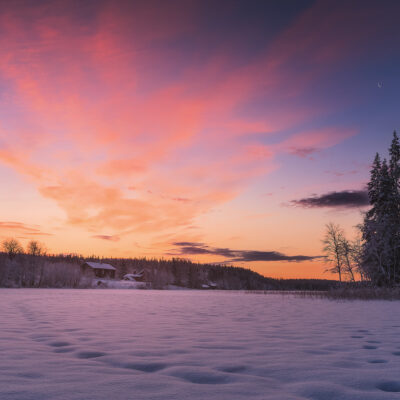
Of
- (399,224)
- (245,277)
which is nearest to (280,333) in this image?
(399,224)

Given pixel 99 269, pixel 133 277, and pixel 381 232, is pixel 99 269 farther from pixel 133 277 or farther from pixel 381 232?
pixel 381 232

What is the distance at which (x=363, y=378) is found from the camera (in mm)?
2852

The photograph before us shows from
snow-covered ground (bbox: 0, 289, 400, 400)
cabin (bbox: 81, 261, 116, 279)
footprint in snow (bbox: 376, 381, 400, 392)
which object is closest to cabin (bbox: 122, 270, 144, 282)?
cabin (bbox: 81, 261, 116, 279)

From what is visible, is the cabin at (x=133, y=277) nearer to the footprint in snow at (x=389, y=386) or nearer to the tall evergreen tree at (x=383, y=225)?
the tall evergreen tree at (x=383, y=225)

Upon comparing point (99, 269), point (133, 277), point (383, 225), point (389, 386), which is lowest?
point (133, 277)

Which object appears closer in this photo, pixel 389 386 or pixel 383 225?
pixel 389 386

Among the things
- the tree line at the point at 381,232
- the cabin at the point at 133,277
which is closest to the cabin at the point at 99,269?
the cabin at the point at 133,277

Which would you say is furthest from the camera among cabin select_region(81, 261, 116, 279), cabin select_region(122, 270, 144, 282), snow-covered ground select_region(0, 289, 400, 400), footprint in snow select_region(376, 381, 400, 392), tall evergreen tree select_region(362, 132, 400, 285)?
cabin select_region(122, 270, 144, 282)

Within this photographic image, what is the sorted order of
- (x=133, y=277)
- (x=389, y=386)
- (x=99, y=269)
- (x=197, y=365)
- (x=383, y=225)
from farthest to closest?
(x=133, y=277) < (x=99, y=269) < (x=383, y=225) < (x=197, y=365) < (x=389, y=386)

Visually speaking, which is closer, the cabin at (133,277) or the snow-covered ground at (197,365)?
the snow-covered ground at (197,365)

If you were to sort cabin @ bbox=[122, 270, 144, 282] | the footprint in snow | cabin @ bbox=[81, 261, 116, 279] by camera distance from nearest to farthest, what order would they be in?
the footprint in snow
cabin @ bbox=[81, 261, 116, 279]
cabin @ bbox=[122, 270, 144, 282]

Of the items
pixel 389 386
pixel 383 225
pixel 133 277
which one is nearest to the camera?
pixel 389 386

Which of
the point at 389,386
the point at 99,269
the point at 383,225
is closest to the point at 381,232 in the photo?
the point at 383,225

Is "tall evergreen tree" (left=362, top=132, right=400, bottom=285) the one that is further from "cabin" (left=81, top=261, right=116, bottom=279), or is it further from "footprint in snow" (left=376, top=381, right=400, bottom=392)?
"cabin" (left=81, top=261, right=116, bottom=279)
